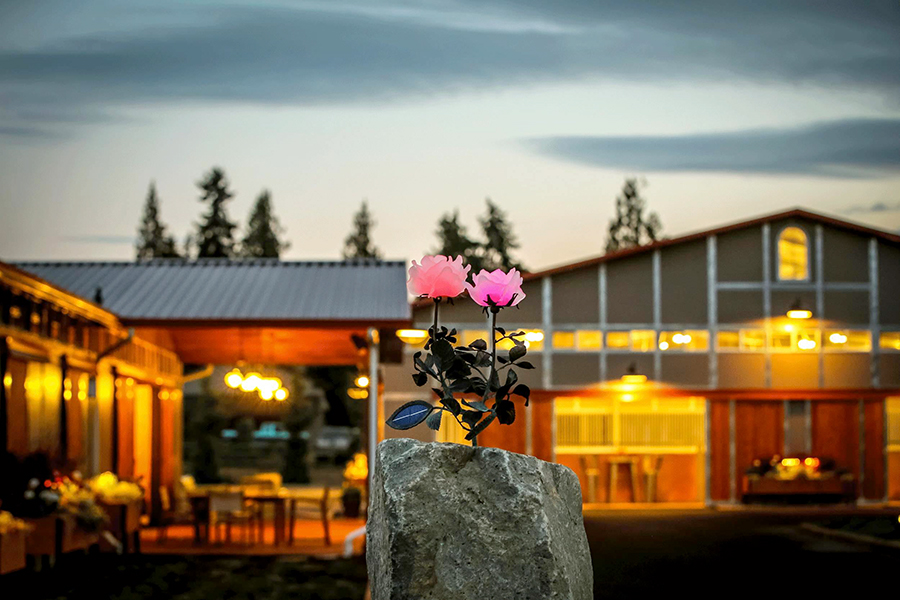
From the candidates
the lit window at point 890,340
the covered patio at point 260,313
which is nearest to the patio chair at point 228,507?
the covered patio at point 260,313

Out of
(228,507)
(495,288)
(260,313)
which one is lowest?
(228,507)

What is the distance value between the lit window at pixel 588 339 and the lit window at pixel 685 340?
4.14 ft

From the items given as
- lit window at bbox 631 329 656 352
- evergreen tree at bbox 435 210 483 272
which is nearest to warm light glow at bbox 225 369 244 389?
lit window at bbox 631 329 656 352

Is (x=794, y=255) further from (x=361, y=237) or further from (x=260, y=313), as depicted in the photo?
(x=361, y=237)

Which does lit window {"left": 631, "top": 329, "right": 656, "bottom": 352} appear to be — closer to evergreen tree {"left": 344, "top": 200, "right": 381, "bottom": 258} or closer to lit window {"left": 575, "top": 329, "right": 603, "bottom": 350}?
lit window {"left": 575, "top": 329, "right": 603, "bottom": 350}

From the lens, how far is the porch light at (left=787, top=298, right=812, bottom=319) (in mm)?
21375

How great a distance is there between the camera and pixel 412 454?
456cm

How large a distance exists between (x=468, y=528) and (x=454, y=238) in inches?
1779

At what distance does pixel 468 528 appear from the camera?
446cm

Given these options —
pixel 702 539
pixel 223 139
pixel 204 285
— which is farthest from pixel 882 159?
pixel 223 139

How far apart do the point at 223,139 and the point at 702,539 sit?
34.0 metres

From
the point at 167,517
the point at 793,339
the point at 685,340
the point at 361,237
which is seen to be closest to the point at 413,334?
the point at 167,517

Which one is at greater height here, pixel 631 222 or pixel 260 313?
pixel 631 222

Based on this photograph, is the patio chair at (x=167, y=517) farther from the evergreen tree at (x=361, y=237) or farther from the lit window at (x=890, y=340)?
the evergreen tree at (x=361, y=237)
